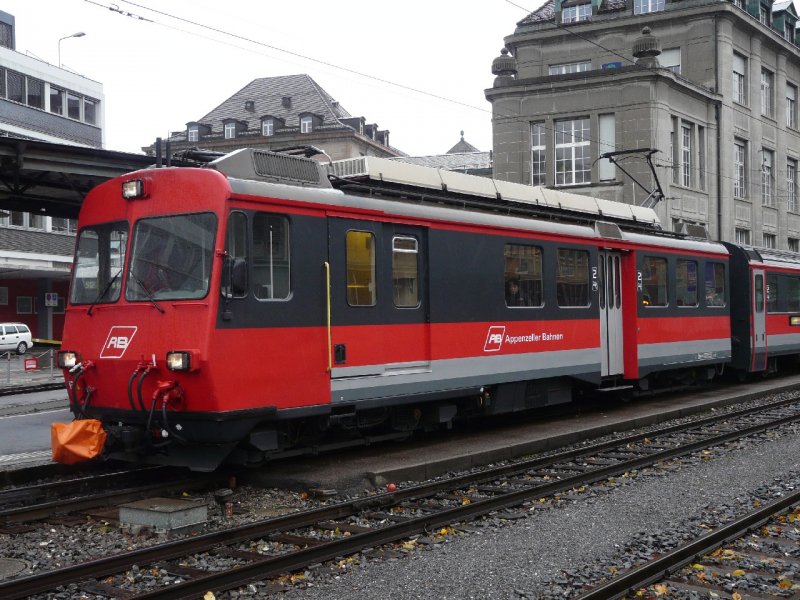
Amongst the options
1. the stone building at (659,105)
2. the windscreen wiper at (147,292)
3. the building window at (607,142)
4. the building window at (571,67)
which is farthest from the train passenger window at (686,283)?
the building window at (571,67)

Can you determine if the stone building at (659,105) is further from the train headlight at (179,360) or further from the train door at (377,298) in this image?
the train headlight at (179,360)

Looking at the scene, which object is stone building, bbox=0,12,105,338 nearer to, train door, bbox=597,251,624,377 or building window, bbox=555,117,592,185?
building window, bbox=555,117,592,185

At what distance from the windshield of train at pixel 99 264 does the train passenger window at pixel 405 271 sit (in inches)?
120

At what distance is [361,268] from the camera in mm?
10141

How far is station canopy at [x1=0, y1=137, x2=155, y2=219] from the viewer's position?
41.4 feet

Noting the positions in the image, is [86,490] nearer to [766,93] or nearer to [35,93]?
[35,93]

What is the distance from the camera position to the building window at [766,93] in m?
40.9

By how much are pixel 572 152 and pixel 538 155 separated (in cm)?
139

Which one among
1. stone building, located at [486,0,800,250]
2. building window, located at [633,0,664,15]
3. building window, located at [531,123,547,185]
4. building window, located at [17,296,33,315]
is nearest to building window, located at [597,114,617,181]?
stone building, located at [486,0,800,250]

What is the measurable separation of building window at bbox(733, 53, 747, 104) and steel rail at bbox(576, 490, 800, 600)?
33.5 metres

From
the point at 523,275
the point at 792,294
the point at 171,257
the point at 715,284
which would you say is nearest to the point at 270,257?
the point at 171,257

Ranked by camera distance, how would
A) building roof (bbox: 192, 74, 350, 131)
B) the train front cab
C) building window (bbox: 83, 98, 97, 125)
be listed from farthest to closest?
building roof (bbox: 192, 74, 350, 131), building window (bbox: 83, 98, 97, 125), the train front cab

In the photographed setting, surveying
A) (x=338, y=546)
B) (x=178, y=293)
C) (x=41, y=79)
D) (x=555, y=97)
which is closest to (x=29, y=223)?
(x=41, y=79)

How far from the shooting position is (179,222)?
8.98 metres
